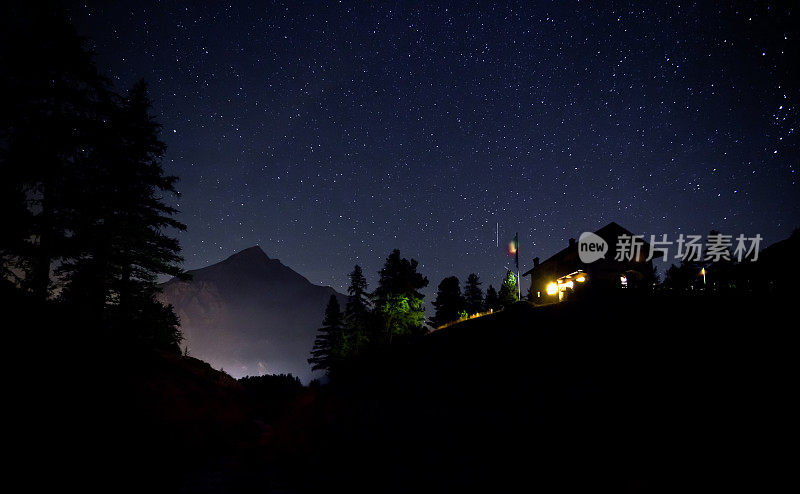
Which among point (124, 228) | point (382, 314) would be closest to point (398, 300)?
point (382, 314)

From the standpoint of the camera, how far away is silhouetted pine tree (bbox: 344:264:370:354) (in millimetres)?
38719

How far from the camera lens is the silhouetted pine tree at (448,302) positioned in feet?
170

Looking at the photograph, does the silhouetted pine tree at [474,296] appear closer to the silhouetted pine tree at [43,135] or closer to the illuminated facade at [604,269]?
the illuminated facade at [604,269]

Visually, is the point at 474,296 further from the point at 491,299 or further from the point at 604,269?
the point at 604,269

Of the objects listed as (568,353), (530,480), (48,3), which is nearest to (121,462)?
(530,480)

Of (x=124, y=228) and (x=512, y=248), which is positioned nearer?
(x=124, y=228)

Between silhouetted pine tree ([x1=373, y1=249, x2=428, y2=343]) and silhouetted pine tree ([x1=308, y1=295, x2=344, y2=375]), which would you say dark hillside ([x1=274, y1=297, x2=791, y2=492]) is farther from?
silhouetted pine tree ([x1=308, y1=295, x2=344, y2=375])

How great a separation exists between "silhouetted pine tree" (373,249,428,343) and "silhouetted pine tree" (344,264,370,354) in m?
2.72

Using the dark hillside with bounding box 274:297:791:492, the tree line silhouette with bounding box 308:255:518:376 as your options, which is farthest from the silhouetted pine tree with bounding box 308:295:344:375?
the dark hillside with bounding box 274:297:791:492

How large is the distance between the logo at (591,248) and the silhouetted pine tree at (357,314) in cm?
2467

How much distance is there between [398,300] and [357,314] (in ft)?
28.6

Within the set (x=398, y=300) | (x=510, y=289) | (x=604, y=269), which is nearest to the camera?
(x=604, y=269)

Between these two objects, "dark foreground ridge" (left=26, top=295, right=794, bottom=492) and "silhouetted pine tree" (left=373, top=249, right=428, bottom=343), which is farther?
"silhouetted pine tree" (left=373, top=249, right=428, bottom=343)

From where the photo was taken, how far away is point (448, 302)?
5222 centimetres
